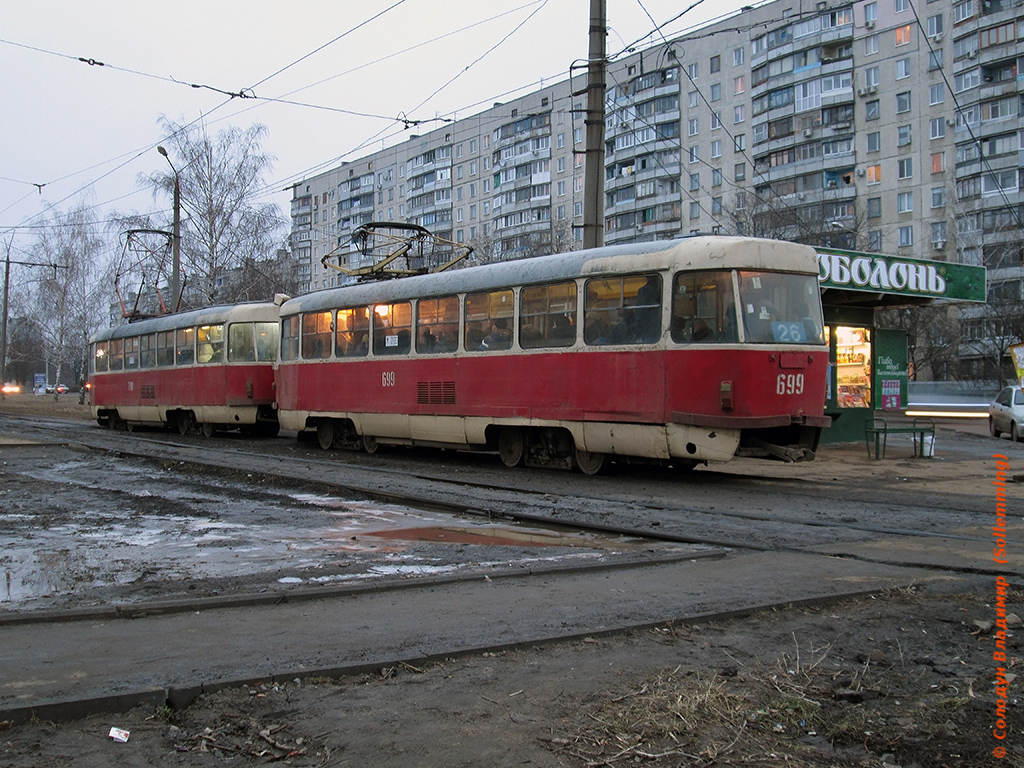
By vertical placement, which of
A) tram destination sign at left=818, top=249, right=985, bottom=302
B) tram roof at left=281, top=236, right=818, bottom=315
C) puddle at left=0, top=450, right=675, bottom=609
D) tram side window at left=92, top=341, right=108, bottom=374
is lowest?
puddle at left=0, top=450, right=675, bottom=609

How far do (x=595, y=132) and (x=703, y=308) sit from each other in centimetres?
619

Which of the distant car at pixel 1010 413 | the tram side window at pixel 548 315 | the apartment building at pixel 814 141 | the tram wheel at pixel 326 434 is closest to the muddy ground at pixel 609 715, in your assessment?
the tram side window at pixel 548 315

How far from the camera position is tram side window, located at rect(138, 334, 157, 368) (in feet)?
84.0

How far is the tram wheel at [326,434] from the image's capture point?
61.7ft

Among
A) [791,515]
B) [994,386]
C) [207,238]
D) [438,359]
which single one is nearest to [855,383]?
[438,359]

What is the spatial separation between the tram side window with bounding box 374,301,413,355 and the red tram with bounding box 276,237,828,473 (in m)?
0.03

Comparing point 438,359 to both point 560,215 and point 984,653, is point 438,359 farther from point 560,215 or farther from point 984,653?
point 560,215

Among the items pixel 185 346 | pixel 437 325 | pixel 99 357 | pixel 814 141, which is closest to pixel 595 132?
pixel 437 325

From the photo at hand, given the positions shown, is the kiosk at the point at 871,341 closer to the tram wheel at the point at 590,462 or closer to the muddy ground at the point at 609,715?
the tram wheel at the point at 590,462

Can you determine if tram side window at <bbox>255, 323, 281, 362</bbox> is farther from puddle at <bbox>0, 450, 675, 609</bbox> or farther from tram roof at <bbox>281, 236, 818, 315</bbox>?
puddle at <bbox>0, 450, 675, 609</bbox>

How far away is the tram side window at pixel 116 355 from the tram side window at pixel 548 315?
17997mm

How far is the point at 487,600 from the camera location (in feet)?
17.8

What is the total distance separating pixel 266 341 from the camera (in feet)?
72.8

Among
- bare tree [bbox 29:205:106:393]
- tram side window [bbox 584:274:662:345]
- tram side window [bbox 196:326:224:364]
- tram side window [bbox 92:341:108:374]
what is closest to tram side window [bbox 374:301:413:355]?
tram side window [bbox 584:274:662:345]
